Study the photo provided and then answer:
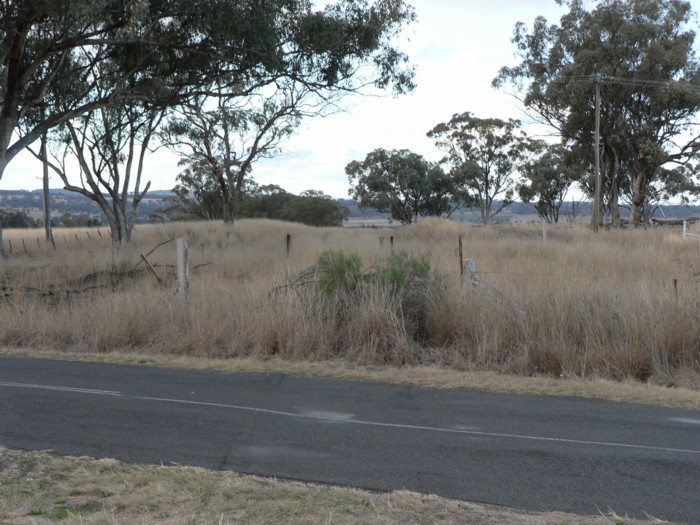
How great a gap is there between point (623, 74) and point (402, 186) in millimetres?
20583

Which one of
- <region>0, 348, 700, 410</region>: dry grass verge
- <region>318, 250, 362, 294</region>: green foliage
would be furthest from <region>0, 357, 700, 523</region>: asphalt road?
<region>318, 250, 362, 294</region>: green foliage

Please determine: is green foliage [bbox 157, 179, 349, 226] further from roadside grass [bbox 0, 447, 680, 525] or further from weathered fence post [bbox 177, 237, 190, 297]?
roadside grass [bbox 0, 447, 680, 525]

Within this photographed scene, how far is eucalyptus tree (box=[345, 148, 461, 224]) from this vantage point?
2188 inches

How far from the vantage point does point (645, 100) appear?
3888 cm

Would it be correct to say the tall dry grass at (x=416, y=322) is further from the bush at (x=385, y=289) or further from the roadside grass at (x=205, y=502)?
the roadside grass at (x=205, y=502)

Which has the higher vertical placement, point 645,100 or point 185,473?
point 645,100

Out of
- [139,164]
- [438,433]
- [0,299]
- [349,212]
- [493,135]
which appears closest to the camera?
[438,433]

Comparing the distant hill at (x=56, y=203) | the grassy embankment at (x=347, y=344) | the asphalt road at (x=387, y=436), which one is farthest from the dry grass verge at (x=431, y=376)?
the distant hill at (x=56, y=203)

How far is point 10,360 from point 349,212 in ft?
196

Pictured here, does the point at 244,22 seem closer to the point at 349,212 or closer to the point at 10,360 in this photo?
the point at 10,360

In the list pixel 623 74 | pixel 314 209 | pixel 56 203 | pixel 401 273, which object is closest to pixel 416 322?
pixel 401 273

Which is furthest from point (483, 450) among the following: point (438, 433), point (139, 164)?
point (139, 164)

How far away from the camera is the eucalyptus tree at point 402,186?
5556 centimetres

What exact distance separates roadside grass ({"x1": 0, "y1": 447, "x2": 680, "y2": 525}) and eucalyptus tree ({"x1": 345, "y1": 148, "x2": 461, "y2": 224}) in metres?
50.4
